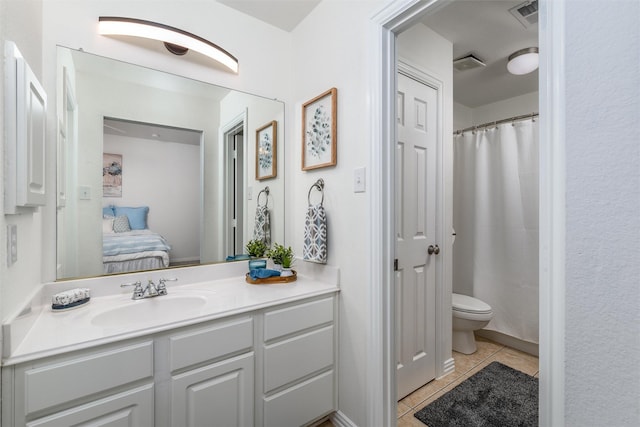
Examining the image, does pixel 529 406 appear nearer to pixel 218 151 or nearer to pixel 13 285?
pixel 218 151

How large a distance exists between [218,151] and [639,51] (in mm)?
1747

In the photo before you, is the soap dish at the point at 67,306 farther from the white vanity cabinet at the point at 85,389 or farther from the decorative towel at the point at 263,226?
the decorative towel at the point at 263,226

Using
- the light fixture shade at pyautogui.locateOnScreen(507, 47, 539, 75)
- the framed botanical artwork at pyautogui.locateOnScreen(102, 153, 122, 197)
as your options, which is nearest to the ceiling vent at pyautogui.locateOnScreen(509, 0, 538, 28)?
the light fixture shade at pyautogui.locateOnScreen(507, 47, 539, 75)

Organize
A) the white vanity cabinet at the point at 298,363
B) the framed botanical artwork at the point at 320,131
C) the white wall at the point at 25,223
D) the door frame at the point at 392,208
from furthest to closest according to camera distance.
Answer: the framed botanical artwork at the point at 320,131 → the white vanity cabinet at the point at 298,363 → the white wall at the point at 25,223 → the door frame at the point at 392,208

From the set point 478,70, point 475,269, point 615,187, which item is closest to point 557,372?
point 615,187

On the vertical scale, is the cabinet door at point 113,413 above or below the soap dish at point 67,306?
below

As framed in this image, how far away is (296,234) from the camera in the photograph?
1951 mm

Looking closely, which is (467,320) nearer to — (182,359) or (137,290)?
(182,359)

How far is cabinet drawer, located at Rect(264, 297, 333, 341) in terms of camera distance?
53.2 inches

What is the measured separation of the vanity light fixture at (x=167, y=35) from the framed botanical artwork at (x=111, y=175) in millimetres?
584

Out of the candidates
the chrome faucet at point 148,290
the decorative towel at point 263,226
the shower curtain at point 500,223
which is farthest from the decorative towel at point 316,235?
the shower curtain at point 500,223

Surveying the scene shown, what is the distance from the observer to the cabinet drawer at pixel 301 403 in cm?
136

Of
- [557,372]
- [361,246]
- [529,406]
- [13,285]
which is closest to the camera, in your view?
[557,372]

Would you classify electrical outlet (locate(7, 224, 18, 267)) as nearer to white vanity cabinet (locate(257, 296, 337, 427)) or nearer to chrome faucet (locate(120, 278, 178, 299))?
chrome faucet (locate(120, 278, 178, 299))
